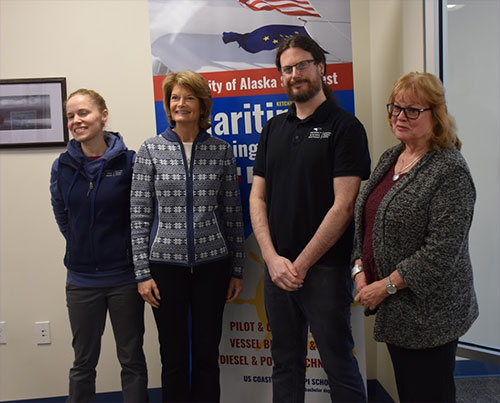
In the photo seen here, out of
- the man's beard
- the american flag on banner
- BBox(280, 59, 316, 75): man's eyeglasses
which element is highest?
the american flag on banner

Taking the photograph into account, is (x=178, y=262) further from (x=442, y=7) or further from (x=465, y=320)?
(x=442, y=7)

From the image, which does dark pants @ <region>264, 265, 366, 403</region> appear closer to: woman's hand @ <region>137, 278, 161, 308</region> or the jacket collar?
woman's hand @ <region>137, 278, 161, 308</region>

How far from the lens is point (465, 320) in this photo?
1.36m

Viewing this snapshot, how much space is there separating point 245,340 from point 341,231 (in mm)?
856

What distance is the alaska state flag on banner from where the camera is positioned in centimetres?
218

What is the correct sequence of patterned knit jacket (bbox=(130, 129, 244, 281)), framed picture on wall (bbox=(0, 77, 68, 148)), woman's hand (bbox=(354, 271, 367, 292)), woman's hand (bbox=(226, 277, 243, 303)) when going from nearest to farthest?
woman's hand (bbox=(354, 271, 367, 292))
patterned knit jacket (bbox=(130, 129, 244, 281))
woman's hand (bbox=(226, 277, 243, 303))
framed picture on wall (bbox=(0, 77, 68, 148))

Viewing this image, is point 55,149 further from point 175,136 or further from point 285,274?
point 285,274

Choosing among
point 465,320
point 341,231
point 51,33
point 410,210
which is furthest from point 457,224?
point 51,33

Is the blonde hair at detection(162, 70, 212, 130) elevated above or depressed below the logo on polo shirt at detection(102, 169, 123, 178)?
above

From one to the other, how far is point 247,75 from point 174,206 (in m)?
0.76

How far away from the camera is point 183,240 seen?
1896mm

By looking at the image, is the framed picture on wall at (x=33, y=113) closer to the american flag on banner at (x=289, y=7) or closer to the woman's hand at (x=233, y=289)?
the american flag on banner at (x=289, y=7)

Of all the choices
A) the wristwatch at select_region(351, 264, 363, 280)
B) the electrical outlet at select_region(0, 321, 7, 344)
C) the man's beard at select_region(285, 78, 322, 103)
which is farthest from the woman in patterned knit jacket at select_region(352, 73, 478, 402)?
the electrical outlet at select_region(0, 321, 7, 344)

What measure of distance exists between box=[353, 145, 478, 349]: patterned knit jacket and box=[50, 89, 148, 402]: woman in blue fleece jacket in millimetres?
1081
